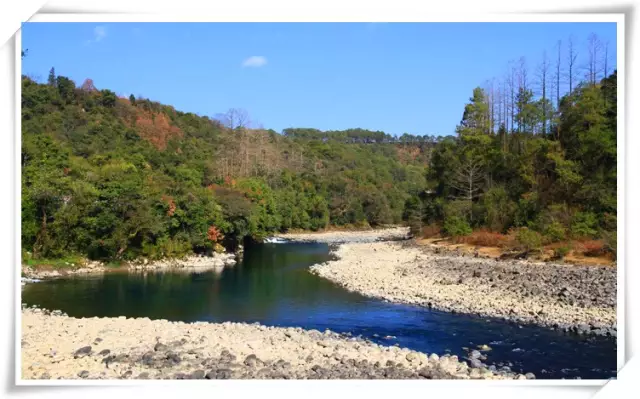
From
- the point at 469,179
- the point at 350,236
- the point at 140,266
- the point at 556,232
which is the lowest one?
the point at 350,236

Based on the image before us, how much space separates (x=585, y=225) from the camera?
10.9 meters

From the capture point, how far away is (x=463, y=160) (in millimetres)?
18984

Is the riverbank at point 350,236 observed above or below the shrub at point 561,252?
below

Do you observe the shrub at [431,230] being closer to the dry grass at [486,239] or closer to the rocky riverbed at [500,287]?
the dry grass at [486,239]

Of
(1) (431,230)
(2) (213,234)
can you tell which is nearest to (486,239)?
(1) (431,230)

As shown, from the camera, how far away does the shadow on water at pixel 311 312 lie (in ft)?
18.2

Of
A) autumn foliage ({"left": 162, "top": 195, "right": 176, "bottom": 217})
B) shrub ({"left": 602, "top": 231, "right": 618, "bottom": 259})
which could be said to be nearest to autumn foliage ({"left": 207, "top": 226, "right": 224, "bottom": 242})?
autumn foliage ({"left": 162, "top": 195, "right": 176, "bottom": 217})

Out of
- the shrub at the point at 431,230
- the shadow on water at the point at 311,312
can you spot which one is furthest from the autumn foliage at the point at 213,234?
the shrub at the point at 431,230

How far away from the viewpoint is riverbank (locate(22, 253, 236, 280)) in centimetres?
1070

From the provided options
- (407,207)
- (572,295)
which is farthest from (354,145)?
(572,295)

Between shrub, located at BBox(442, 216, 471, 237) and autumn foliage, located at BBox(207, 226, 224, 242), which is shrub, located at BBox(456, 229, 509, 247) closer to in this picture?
shrub, located at BBox(442, 216, 471, 237)

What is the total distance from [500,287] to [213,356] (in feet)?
17.9

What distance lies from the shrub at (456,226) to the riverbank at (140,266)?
691cm

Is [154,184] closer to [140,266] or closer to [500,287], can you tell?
[140,266]
